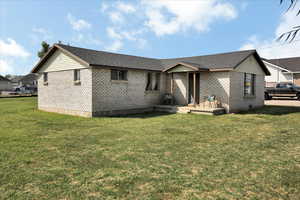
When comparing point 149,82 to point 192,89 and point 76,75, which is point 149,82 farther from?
point 76,75

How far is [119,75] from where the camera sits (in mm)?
12586

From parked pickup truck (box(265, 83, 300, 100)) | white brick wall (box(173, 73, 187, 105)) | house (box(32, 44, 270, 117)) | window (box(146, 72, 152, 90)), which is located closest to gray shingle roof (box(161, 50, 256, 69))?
house (box(32, 44, 270, 117))

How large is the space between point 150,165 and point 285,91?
76.7 ft

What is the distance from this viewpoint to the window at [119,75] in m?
12.2

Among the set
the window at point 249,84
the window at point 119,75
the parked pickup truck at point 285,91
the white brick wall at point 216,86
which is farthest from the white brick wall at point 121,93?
the parked pickup truck at point 285,91

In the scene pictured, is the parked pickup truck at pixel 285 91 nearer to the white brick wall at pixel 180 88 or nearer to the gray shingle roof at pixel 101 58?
the white brick wall at pixel 180 88

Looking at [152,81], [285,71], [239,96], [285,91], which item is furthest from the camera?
[285,71]

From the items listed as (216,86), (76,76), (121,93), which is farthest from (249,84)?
(76,76)

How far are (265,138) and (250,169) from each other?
10.1 ft

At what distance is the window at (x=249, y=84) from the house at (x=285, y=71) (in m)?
14.0

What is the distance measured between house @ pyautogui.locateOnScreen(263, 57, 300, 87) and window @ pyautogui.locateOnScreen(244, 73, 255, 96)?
46.0 ft

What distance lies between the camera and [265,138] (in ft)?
21.6

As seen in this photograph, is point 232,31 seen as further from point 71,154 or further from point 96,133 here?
point 71,154

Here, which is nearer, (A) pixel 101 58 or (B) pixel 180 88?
(A) pixel 101 58
